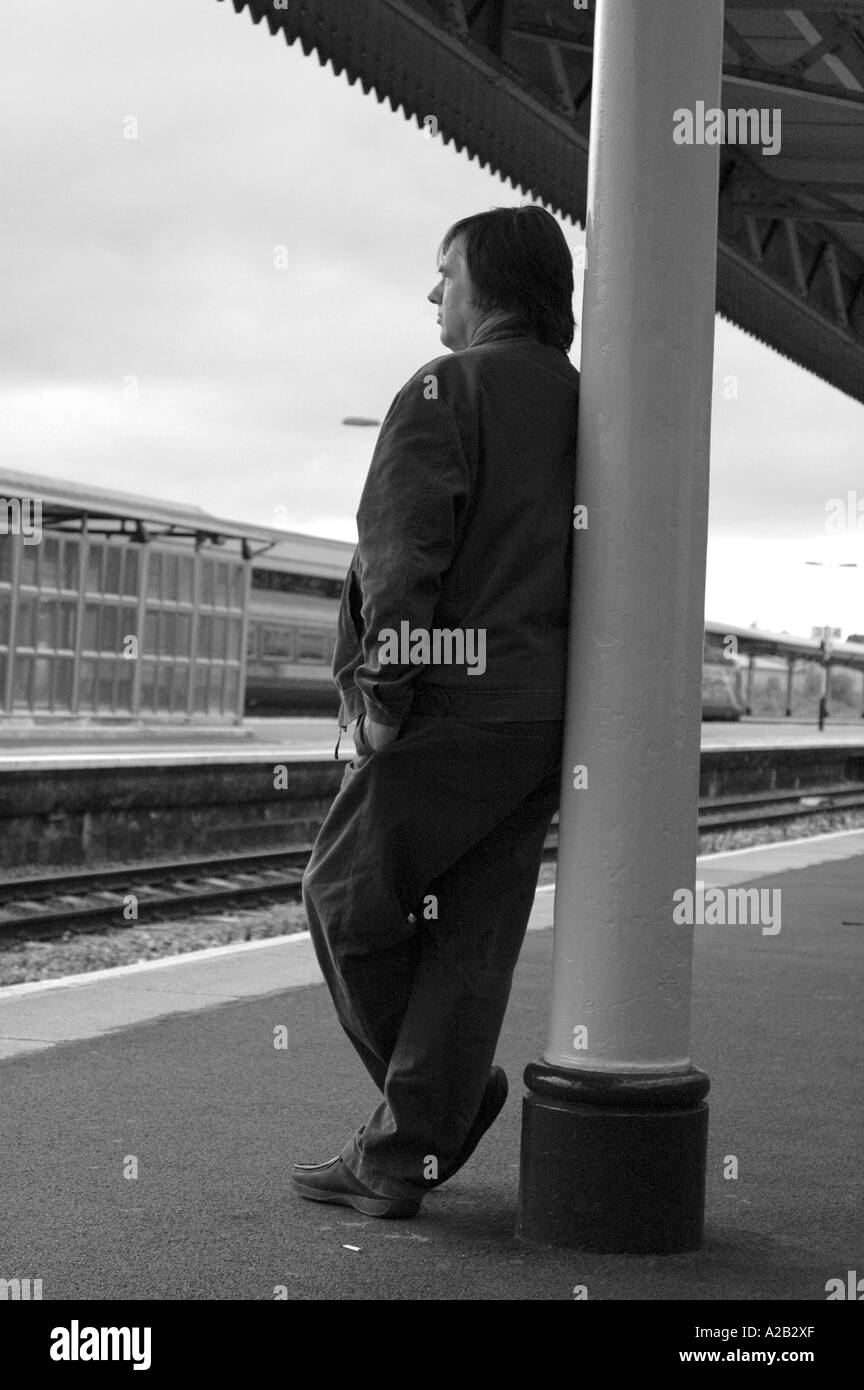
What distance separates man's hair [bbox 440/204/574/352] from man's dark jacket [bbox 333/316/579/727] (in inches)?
3.6

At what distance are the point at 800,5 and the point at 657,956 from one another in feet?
18.7

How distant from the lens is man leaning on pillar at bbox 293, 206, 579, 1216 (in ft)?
9.84

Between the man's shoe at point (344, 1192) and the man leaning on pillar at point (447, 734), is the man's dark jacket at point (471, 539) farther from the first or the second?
the man's shoe at point (344, 1192)

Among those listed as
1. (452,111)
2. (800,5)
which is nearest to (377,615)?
(452,111)

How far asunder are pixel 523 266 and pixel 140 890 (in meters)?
8.56

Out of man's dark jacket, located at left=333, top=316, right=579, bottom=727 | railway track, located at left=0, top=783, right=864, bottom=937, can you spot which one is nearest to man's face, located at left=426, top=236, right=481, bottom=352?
man's dark jacket, located at left=333, top=316, right=579, bottom=727

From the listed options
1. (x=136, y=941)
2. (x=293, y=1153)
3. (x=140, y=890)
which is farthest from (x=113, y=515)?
(x=293, y=1153)

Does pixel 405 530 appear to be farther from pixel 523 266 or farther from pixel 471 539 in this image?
pixel 523 266

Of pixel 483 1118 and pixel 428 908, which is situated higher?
pixel 428 908

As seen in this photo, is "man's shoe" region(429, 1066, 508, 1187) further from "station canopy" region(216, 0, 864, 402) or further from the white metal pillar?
"station canopy" region(216, 0, 864, 402)

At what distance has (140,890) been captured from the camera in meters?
11.3

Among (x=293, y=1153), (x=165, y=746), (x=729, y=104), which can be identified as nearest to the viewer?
(x=293, y=1153)

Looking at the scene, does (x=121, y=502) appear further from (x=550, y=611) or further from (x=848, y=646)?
(x=848, y=646)

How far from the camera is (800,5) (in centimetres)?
738
